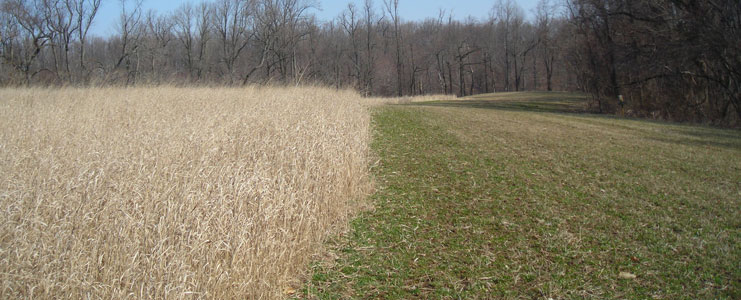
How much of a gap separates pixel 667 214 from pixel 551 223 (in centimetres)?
148

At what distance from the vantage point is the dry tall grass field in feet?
7.60

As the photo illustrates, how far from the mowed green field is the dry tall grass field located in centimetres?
48

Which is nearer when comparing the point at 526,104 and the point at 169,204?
the point at 169,204

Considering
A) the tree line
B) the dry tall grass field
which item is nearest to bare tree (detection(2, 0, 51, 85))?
the tree line

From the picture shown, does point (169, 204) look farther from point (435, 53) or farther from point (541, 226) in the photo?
point (435, 53)

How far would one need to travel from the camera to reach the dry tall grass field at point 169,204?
2.32m

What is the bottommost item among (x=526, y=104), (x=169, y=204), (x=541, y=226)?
(x=541, y=226)

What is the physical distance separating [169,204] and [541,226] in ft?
11.3

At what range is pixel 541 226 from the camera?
425cm

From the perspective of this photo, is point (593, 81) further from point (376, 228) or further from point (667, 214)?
point (376, 228)

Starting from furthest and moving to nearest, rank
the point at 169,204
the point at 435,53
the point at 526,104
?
the point at 435,53 → the point at 526,104 → the point at 169,204

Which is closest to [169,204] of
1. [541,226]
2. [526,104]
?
[541,226]

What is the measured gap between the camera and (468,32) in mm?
50719

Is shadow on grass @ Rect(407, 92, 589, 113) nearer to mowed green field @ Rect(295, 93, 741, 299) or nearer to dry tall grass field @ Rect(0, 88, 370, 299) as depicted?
mowed green field @ Rect(295, 93, 741, 299)
